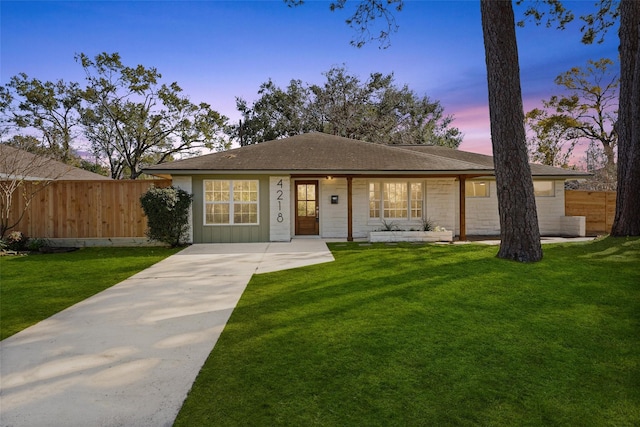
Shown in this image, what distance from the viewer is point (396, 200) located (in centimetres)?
1383

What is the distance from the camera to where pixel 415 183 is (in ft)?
45.5

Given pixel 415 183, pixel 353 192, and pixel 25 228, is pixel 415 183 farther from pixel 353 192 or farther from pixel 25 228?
pixel 25 228

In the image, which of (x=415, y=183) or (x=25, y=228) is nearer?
(x=25, y=228)

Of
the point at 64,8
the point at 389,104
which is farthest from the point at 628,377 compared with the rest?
the point at 389,104

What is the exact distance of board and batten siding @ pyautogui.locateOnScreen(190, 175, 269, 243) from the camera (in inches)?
484

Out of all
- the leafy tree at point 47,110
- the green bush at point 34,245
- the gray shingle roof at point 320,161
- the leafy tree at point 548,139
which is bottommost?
the green bush at point 34,245

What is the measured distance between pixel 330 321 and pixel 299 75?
2777cm

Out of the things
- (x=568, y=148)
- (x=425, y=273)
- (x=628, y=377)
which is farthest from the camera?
(x=568, y=148)

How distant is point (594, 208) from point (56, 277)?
19001 millimetres

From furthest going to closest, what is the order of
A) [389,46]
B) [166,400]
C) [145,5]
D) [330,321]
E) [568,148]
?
[568,148] → [145,5] → [389,46] → [330,321] → [166,400]

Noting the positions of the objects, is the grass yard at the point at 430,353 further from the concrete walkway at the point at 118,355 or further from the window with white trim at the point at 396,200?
the window with white trim at the point at 396,200

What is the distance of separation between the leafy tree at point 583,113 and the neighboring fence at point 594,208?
11.4 m

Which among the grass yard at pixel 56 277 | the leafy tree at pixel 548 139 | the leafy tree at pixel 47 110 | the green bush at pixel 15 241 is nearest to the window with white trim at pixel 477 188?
the grass yard at pixel 56 277

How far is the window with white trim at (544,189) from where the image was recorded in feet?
46.8
